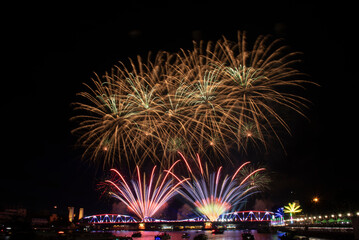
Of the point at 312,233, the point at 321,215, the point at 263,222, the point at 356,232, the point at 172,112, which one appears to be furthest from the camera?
the point at 263,222

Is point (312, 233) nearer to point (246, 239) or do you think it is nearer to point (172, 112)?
point (246, 239)

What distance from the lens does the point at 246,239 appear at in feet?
174

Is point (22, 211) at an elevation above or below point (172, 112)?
below

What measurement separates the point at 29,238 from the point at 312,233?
46428 millimetres

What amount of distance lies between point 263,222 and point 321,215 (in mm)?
32682

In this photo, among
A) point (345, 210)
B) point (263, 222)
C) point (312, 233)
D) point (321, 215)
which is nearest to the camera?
point (312, 233)

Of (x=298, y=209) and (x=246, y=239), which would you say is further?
(x=298, y=209)

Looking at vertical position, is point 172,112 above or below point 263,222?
above

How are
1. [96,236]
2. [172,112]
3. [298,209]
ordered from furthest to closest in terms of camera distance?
[298,209] → [96,236] → [172,112]

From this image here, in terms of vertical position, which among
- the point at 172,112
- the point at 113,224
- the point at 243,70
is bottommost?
the point at 113,224

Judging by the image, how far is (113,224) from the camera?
19725cm

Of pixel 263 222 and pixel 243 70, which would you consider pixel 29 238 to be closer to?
pixel 243 70

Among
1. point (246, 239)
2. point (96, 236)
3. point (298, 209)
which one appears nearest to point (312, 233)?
point (246, 239)

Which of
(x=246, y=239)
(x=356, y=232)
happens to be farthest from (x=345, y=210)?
(x=356, y=232)
